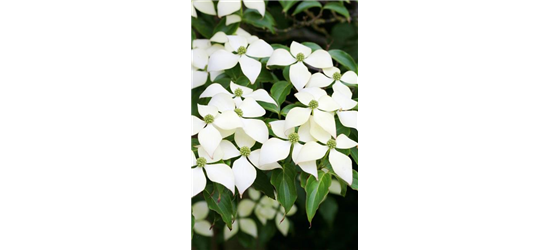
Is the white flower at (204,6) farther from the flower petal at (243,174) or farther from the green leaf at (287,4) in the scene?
the flower petal at (243,174)

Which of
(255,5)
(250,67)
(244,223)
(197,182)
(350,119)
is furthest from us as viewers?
(244,223)

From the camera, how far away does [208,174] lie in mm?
688

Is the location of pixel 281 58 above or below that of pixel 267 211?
above

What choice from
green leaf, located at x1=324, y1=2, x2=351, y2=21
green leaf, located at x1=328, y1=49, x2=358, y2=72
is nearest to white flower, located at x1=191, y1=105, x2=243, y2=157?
green leaf, located at x1=328, y1=49, x2=358, y2=72

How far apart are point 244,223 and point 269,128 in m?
0.46

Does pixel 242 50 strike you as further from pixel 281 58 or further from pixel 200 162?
pixel 200 162

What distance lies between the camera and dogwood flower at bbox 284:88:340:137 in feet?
2.39

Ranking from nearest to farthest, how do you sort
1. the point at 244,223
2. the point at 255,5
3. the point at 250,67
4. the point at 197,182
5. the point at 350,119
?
1. the point at 197,182
2. the point at 350,119
3. the point at 250,67
4. the point at 255,5
5. the point at 244,223

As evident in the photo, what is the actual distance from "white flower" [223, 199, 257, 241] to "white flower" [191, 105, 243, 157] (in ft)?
1.57

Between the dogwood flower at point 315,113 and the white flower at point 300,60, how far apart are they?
2.9 inches
